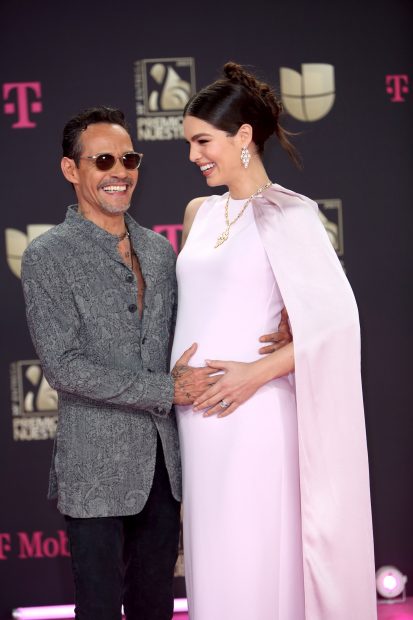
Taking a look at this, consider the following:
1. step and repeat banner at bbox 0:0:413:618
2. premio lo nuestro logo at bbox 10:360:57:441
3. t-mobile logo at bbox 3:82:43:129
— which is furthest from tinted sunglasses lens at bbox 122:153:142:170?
premio lo nuestro logo at bbox 10:360:57:441

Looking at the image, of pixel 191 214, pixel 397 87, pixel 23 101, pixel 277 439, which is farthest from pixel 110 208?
pixel 397 87

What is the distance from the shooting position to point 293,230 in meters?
2.54

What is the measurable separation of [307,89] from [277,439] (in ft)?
6.31

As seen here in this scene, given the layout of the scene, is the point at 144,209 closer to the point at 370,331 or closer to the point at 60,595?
the point at 370,331

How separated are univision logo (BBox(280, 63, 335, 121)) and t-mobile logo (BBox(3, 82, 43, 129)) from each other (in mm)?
1075

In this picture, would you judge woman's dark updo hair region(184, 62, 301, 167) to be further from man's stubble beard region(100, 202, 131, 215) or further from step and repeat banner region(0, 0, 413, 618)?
step and repeat banner region(0, 0, 413, 618)

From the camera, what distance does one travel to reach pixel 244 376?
2469 mm

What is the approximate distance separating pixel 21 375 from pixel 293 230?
182 centimetres

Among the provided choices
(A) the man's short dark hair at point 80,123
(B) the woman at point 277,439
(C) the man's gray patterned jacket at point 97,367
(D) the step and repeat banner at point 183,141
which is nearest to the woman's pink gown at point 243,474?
(B) the woman at point 277,439

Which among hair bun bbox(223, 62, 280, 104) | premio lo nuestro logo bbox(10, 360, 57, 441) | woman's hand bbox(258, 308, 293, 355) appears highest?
hair bun bbox(223, 62, 280, 104)

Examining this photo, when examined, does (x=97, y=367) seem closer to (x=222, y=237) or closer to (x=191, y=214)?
(x=222, y=237)

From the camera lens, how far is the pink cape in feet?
8.05

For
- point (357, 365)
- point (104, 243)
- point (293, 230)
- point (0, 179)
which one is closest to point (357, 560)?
point (357, 365)

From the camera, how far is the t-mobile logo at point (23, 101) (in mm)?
3854
